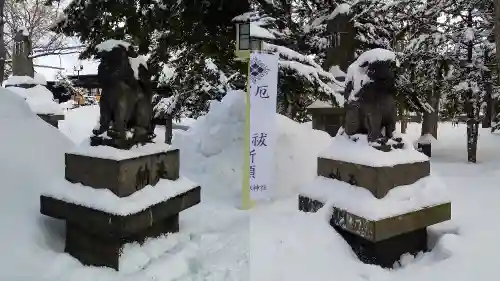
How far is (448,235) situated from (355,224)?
93cm

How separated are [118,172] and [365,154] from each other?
6.67 feet

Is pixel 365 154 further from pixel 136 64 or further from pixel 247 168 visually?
pixel 136 64

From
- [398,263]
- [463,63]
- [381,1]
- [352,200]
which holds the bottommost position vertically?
[398,263]

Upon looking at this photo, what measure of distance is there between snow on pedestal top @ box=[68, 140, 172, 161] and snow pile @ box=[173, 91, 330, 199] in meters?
1.77

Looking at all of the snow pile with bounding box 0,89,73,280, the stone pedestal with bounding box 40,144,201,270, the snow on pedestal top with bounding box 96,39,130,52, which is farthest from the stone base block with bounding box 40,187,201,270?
the snow on pedestal top with bounding box 96,39,130,52

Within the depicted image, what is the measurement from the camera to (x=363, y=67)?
3658 millimetres

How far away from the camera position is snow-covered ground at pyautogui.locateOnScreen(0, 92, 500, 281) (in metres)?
3.12

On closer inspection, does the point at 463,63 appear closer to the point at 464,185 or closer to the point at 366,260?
the point at 464,185

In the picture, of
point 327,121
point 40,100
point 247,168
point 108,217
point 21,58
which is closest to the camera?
point 108,217

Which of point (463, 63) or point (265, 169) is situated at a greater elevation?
point (463, 63)

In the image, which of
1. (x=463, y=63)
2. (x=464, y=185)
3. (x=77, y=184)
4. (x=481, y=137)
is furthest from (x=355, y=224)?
(x=481, y=137)

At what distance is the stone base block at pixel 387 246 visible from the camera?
3406mm

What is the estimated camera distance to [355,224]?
3.31 meters

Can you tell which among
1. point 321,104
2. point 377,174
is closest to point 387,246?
point 377,174
